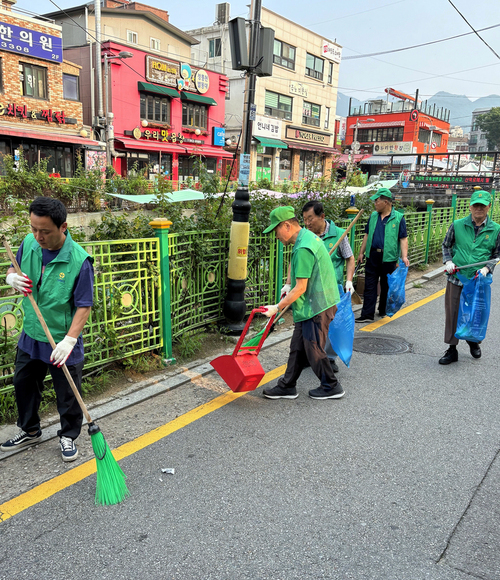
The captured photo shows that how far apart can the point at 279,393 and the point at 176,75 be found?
A: 93.2 feet

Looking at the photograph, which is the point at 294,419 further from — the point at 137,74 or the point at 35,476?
the point at 137,74

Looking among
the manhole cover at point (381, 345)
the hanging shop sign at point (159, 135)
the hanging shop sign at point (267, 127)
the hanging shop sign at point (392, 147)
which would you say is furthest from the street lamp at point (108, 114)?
the hanging shop sign at point (392, 147)

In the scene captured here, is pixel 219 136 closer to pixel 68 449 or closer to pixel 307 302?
pixel 307 302

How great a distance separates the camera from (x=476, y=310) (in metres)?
5.04

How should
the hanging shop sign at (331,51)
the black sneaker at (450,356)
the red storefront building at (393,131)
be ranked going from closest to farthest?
the black sneaker at (450,356), the hanging shop sign at (331,51), the red storefront building at (393,131)

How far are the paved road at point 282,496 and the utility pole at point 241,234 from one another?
1402 mm

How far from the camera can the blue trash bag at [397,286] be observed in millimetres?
6395

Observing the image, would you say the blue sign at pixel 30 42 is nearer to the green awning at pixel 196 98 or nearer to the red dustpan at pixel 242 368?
the green awning at pixel 196 98

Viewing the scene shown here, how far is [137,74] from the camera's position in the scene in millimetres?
26172

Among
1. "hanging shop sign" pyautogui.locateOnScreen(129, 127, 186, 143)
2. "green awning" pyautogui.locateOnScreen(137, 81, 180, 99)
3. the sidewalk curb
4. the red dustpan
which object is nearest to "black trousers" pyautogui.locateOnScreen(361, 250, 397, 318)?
the sidewalk curb

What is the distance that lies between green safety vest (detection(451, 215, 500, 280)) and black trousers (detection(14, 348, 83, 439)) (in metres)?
4.05

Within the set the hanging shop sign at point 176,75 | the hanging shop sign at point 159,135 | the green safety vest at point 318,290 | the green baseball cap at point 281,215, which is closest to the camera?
the green baseball cap at point 281,215

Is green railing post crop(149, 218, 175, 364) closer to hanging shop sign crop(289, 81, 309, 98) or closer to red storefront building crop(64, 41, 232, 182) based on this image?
red storefront building crop(64, 41, 232, 182)

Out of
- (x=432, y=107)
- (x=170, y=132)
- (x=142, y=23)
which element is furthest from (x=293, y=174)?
(x=432, y=107)
